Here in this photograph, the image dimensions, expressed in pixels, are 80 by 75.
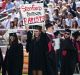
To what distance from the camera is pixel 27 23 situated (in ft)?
55.0

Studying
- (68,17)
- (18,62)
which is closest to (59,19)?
(68,17)

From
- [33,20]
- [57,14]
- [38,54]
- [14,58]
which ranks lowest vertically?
[57,14]

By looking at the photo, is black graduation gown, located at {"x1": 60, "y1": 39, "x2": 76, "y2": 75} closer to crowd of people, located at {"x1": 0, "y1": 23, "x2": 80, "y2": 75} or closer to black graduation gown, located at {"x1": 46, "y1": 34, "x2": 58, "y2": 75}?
crowd of people, located at {"x1": 0, "y1": 23, "x2": 80, "y2": 75}

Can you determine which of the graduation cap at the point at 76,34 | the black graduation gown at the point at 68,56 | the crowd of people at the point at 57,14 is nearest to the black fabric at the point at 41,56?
the black graduation gown at the point at 68,56

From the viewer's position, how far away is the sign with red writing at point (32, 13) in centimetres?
1672

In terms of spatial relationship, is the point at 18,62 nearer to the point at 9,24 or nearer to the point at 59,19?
the point at 9,24

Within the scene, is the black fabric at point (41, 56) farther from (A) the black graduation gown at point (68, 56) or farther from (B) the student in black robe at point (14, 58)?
(A) the black graduation gown at point (68, 56)

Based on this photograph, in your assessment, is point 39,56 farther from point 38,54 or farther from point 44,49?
point 44,49

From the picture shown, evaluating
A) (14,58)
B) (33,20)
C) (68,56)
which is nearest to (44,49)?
(14,58)

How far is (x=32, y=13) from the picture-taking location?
1703cm

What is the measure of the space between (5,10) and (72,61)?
8800 millimetres

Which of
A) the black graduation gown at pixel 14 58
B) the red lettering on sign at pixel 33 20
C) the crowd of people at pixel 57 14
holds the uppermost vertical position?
the red lettering on sign at pixel 33 20

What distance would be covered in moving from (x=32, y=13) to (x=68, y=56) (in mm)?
2946

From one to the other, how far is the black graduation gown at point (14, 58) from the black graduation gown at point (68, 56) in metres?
1.97
